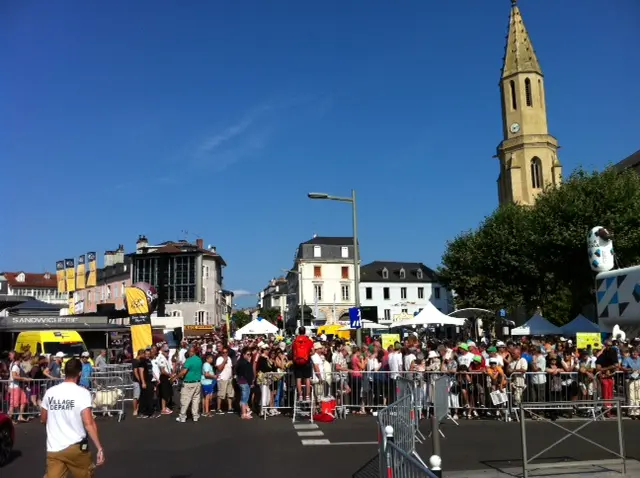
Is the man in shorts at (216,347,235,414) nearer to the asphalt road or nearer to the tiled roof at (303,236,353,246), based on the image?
the asphalt road

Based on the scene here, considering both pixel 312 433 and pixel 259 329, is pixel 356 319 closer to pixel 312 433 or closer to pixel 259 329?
pixel 312 433

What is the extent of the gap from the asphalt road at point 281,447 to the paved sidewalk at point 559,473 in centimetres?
37

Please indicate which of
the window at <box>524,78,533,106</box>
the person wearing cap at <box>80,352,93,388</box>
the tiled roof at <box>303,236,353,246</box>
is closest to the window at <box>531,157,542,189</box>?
the window at <box>524,78,533,106</box>

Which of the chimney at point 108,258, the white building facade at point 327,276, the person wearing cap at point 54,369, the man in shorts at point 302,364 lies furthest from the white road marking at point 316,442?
the chimney at point 108,258

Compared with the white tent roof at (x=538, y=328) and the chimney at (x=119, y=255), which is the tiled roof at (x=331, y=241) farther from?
the white tent roof at (x=538, y=328)

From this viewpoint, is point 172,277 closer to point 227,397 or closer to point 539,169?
point 539,169

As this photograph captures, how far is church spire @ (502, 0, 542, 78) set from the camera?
66500 mm

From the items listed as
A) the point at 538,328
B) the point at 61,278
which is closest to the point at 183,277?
the point at 61,278

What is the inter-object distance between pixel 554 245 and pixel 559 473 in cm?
A: 2921

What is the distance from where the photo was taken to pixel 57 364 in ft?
56.0

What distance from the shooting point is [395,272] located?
86750mm

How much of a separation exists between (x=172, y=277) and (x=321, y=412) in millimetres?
68805

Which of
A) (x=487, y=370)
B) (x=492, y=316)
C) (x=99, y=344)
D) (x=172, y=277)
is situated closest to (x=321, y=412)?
(x=487, y=370)

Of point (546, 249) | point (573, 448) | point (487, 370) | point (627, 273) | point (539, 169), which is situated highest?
point (539, 169)
